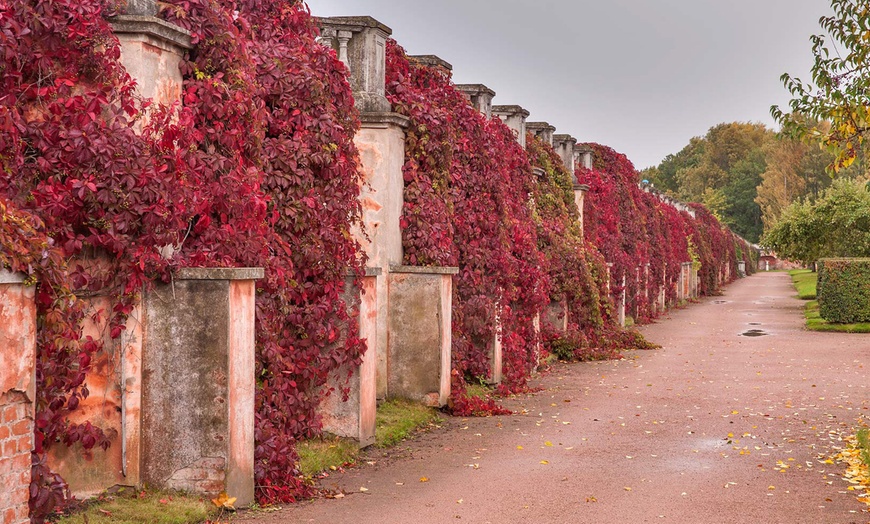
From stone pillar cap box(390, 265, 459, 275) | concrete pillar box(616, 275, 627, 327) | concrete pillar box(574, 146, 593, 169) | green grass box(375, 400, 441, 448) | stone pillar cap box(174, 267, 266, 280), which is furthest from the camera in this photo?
concrete pillar box(616, 275, 627, 327)

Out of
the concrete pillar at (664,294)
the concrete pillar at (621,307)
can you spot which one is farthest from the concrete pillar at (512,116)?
the concrete pillar at (664,294)

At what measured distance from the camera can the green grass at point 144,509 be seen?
6535mm

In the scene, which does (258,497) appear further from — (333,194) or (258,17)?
(258,17)

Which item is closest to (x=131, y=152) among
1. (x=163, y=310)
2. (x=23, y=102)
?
(x=23, y=102)

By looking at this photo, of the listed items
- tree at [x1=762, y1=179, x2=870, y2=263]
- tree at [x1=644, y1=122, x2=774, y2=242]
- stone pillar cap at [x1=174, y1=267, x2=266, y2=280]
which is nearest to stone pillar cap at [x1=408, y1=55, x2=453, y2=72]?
stone pillar cap at [x1=174, y1=267, x2=266, y2=280]

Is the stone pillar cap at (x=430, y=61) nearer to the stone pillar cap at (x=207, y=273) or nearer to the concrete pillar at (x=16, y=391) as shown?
the stone pillar cap at (x=207, y=273)

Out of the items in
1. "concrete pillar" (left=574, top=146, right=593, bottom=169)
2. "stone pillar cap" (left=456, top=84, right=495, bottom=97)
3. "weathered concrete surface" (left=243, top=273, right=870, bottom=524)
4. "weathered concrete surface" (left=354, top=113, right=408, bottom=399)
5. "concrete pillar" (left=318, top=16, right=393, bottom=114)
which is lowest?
"weathered concrete surface" (left=243, top=273, right=870, bottom=524)

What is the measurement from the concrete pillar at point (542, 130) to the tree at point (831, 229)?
618 inches

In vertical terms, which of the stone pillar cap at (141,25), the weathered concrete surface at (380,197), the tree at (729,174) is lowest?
the weathered concrete surface at (380,197)

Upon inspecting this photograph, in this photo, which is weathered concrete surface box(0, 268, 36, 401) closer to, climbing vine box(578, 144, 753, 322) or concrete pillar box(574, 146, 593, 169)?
climbing vine box(578, 144, 753, 322)

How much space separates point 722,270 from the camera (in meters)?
66.4

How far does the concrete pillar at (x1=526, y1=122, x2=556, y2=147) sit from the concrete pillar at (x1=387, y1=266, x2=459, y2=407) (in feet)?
36.5

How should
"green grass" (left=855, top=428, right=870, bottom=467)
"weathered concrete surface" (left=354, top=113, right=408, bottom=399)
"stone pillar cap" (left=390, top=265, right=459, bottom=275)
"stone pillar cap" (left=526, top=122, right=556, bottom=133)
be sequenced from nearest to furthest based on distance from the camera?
"green grass" (left=855, top=428, right=870, bottom=467)
"weathered concrete surface" (left=354, top=113, right=408, bottom=399)
"stone pillar cap" (left=390, top=265, right=459, bottom=275)
"stone pillar cap" (left=526, top=122, right=556, bottom=133)

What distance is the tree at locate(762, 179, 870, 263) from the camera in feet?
114
